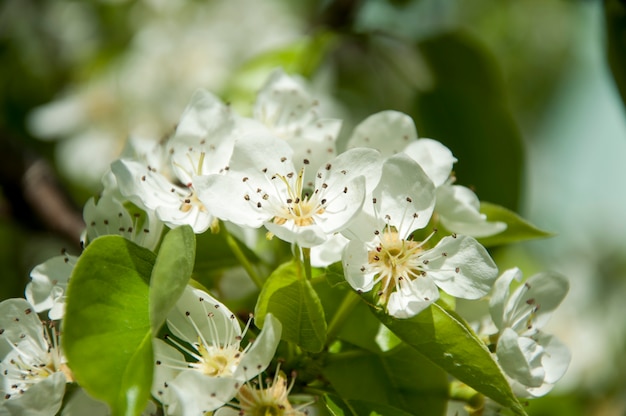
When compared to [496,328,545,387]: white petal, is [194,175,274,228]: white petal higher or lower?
higher

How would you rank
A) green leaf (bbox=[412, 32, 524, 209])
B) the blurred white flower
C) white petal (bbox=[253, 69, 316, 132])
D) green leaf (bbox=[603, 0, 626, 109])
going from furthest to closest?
the blurred white flower → green leaf (bbox=[412, 32, 524, 209]) → green leaf (bbox=[603, 0, 626, 109]) → white petal (bbox=[253, 69, 316, 132])

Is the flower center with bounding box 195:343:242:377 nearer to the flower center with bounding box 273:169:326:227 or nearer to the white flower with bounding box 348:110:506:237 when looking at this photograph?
the flower center with bounding box 273:169:326:227

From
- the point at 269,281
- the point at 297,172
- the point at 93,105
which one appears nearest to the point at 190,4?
the point at 93,105

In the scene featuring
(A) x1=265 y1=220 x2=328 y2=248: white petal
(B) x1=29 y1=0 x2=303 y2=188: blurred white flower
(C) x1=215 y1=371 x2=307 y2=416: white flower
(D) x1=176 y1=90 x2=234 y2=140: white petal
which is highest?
(D) x1=176 y1=90 x2=234 y2=140: white petal

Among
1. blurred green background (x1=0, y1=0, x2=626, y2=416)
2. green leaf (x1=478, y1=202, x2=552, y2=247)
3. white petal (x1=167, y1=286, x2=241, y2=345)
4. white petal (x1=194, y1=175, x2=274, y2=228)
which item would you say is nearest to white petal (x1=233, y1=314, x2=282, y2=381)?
white petal (x1=167, y1=286, x2=241, y2=345)

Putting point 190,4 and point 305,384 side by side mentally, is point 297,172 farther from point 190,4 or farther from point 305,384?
point 190,4

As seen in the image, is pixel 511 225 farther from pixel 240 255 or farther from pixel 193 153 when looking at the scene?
pixel 193 153
